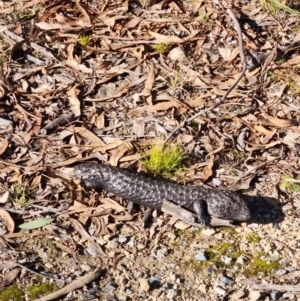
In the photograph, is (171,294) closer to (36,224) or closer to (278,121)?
(36,224)

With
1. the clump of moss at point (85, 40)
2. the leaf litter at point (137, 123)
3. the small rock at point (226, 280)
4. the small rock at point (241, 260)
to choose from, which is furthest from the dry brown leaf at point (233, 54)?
the small rock at point (226, 280)

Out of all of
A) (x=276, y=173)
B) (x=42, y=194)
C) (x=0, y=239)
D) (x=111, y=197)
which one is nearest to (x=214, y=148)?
(x=276, y=173)

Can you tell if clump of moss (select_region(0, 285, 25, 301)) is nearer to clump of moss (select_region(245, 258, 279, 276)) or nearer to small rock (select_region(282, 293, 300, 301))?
clump of moss (select_region(245, 258, 279, 276))

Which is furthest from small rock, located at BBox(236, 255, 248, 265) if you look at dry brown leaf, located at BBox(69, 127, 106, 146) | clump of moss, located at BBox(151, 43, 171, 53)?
clump of moss, located at BBox(151, 43, 171, 53)

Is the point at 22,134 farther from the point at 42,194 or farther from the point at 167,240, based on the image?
the point at 167,240

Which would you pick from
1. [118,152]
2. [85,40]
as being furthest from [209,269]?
[85,40]
